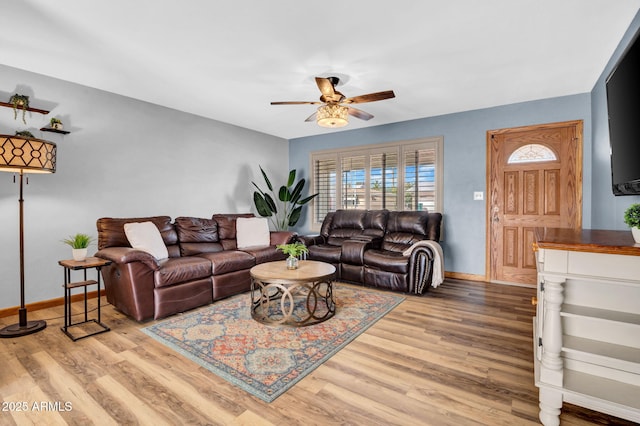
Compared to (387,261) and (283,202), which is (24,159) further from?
(283,202)

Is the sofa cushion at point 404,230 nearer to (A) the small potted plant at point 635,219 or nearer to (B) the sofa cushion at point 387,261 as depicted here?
(B) the sofa cushion at point 387,261

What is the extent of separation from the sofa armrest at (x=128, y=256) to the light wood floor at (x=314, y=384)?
1.99ft

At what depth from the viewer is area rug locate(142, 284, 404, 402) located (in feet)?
6.64

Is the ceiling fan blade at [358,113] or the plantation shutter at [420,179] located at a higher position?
the ceiling fan blade at [358,113]

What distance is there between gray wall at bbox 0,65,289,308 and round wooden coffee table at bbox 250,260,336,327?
7.38 feet

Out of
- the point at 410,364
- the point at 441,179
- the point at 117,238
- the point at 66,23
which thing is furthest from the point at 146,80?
the point at 441,179

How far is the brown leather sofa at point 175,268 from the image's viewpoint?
2.92m

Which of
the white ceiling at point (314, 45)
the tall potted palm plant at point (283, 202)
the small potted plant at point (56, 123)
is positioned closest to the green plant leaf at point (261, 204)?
the tall potted palm plant at point (283, 202)

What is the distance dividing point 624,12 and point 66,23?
4.23 metres

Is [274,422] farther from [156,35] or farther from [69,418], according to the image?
[156,35]

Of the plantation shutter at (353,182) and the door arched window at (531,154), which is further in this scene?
the plantation shutter at (353,182)

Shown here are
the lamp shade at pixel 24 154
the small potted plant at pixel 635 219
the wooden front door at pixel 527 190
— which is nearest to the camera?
the small potted plant at pixel 635 219

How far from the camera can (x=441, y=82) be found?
354 centimetres

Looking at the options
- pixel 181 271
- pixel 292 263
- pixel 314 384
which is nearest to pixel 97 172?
pixel 181 271
